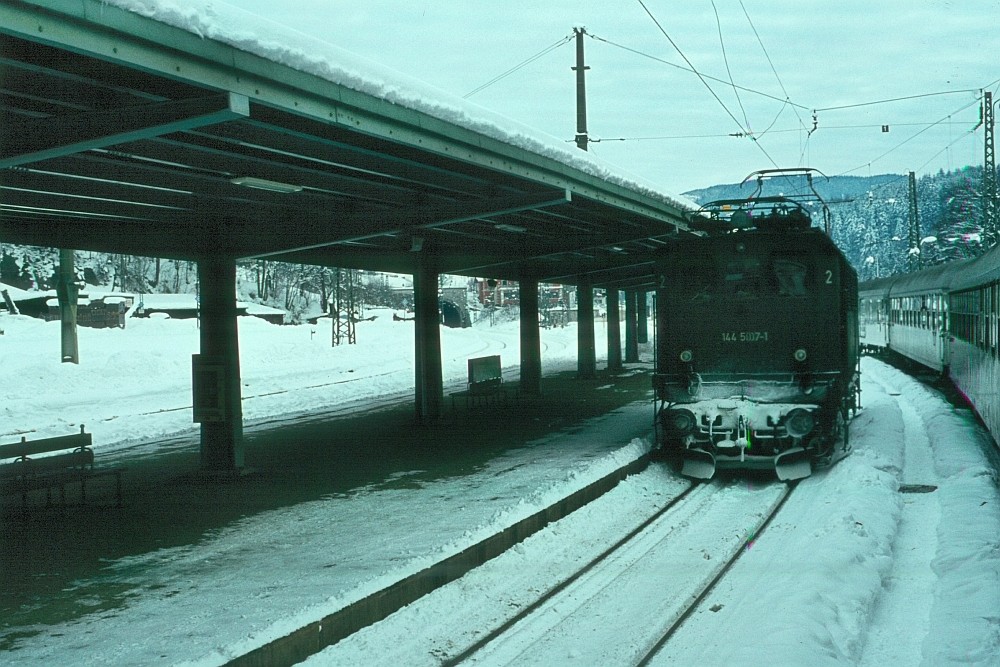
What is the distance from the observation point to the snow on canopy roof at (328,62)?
588cm

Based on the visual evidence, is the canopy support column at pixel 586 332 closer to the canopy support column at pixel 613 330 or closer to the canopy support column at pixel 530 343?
the canopy support column at pixel 613 330

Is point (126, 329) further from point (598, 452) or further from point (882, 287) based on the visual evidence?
point (598, 452)

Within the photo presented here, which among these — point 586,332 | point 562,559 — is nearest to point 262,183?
point 562,559

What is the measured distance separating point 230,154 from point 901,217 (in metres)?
118

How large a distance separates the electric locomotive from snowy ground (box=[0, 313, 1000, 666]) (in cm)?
61

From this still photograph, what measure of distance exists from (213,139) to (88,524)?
4319mm

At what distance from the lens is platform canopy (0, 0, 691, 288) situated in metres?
5.81

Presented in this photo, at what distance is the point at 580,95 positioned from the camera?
2478cm

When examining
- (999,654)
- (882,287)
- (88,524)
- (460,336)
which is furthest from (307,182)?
(460,336)

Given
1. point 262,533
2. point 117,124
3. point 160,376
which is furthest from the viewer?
point 160,376

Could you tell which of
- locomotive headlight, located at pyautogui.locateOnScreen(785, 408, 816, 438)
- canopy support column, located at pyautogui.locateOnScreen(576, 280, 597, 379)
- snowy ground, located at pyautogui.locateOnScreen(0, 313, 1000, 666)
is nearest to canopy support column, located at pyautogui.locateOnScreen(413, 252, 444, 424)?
snowy ground, located at pyautogui.locateOnScreen(0, 313, 1000, 666)

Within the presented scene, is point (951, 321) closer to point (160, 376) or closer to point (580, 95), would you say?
point (580, 95)

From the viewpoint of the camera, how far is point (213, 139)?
805cm

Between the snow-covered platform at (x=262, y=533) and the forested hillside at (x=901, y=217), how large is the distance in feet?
65.1
